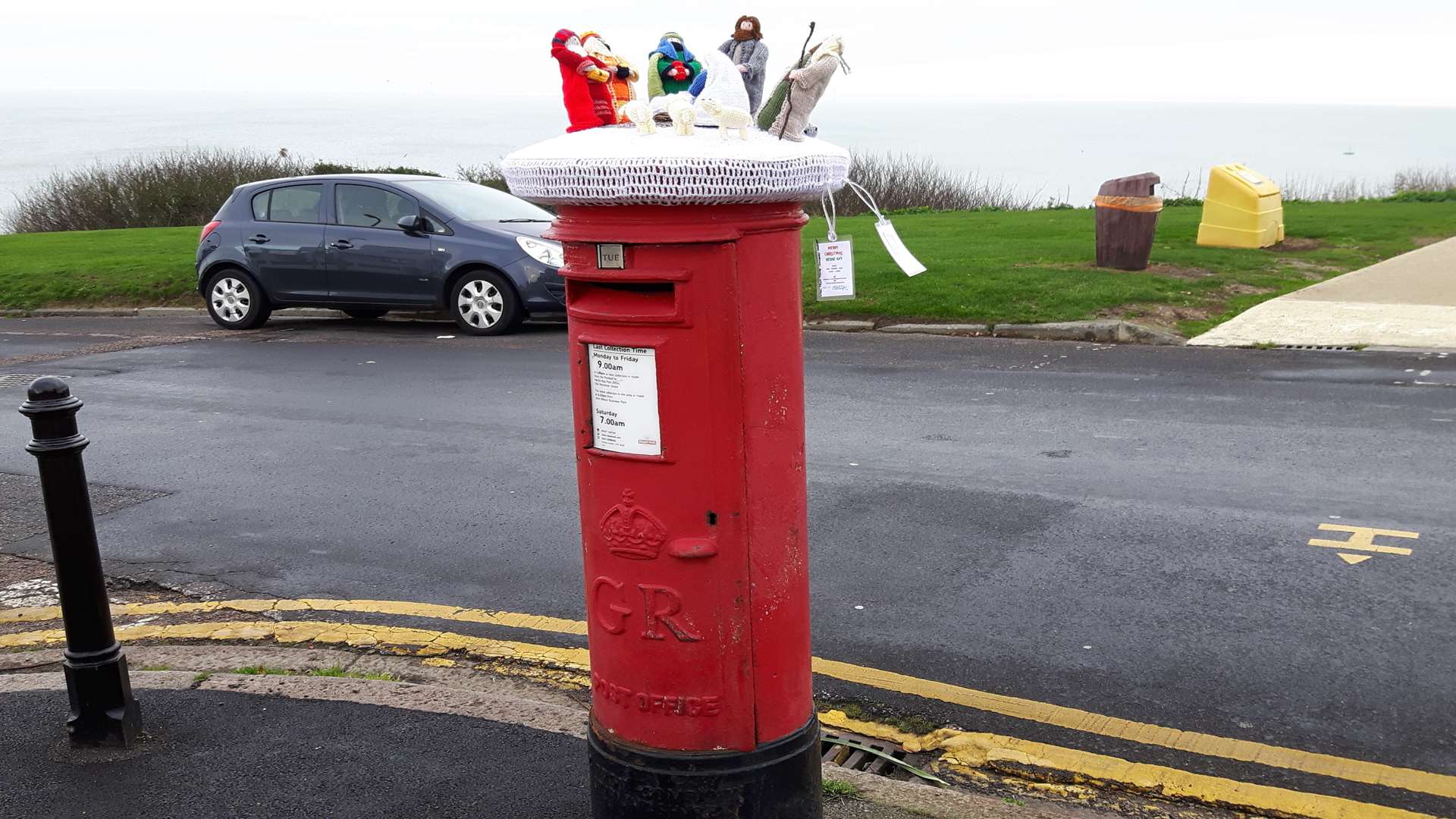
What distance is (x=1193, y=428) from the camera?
7.64m

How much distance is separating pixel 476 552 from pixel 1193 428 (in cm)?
433

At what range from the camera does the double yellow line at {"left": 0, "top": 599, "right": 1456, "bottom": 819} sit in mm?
3547

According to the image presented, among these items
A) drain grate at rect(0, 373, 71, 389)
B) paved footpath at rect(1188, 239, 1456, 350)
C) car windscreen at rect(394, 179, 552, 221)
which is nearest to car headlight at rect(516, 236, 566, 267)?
car windscreen at rect(394, 179, 552, 221)

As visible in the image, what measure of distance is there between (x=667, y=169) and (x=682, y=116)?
0.70 ft

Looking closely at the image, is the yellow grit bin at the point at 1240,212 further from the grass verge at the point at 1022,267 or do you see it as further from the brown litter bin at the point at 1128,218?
the brown litter bin at the point at 1128,218

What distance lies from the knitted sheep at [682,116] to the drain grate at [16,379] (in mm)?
9752

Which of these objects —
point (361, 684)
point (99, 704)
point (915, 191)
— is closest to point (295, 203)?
point (361, 684)

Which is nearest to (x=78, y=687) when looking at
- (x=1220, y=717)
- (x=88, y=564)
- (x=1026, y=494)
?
(x=88, y=564)

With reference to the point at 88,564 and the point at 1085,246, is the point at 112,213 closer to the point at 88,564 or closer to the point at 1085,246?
the point at 1085,246

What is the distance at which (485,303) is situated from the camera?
12500 mm

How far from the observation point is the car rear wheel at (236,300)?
13.6 metres

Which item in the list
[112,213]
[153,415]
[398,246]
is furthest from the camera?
[112,213]

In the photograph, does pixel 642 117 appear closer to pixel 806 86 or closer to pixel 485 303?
pixel 806 86

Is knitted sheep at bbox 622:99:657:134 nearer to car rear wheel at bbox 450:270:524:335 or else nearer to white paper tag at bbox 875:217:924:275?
white paper tag at bbox 875:217:924:275
